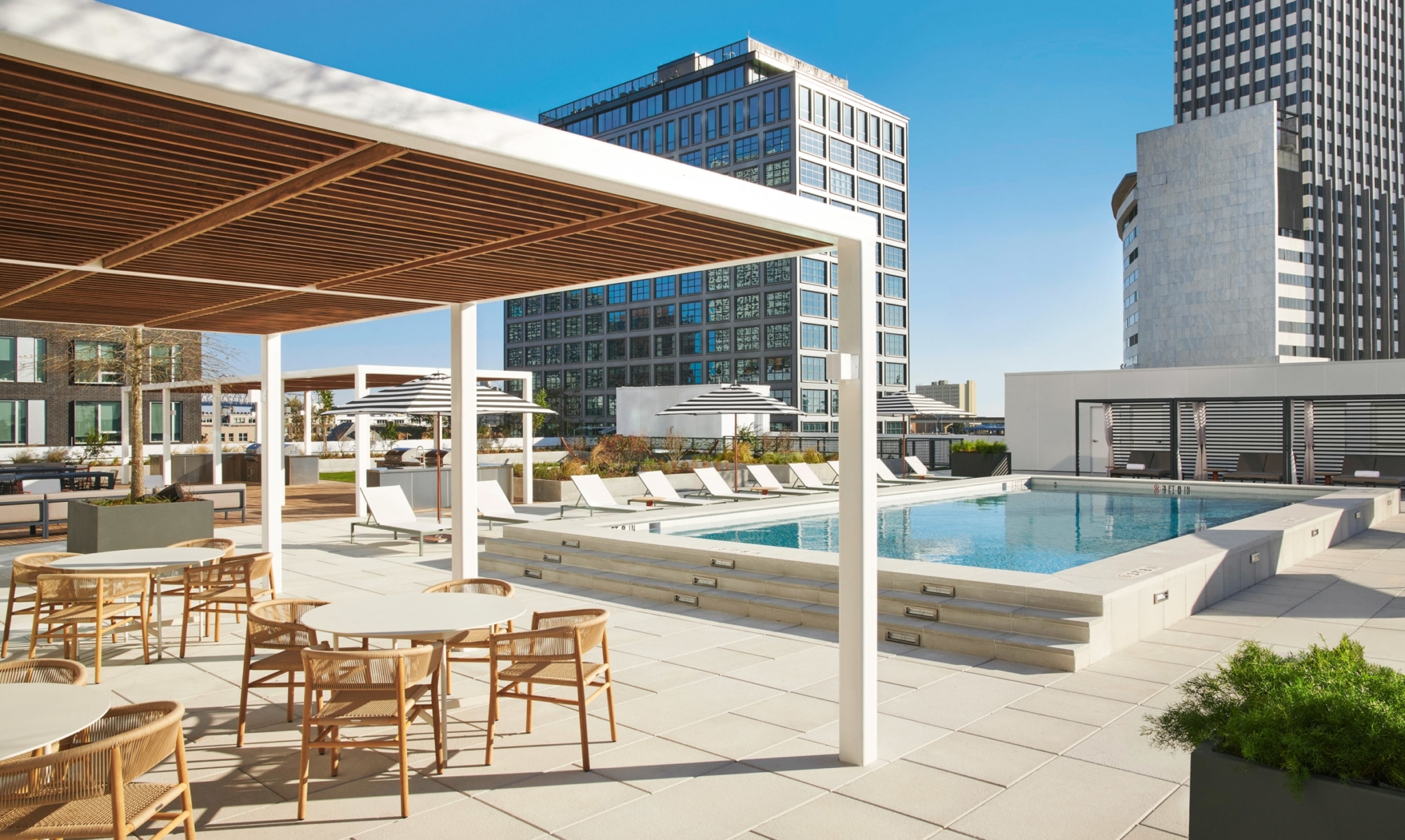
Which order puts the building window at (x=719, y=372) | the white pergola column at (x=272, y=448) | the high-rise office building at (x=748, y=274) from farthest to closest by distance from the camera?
the building window at (x=719, y=372)
the high-rise office building at (x=748, y=274)
the white pergola column at (x=272, y=448)

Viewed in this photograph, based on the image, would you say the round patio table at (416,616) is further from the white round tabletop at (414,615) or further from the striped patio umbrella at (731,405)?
the striped patio umbrella at (731,405)

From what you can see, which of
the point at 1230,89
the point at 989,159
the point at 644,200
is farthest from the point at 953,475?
the point at 1230,89

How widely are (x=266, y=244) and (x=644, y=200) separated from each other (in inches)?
98.3

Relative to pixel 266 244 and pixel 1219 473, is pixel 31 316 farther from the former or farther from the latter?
pixel 1219 473

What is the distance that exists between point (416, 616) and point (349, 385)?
16471 millimetres

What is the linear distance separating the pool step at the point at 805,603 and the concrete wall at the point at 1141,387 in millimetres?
17664

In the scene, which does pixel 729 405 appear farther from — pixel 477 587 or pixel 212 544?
pixel 477 587

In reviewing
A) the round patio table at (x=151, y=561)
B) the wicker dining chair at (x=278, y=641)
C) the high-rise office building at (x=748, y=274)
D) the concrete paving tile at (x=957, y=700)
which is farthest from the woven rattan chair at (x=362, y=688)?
the high-rise office building at (x=748, y=274)

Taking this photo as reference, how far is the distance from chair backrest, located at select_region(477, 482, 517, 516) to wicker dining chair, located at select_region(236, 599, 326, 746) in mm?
7100

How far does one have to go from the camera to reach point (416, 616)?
4.62 m

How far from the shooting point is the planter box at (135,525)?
31.6 feet

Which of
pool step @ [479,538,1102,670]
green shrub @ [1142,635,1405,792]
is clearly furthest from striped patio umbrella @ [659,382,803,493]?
green shrub @ [1142,635,1405,792]

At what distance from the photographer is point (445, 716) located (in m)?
4.81

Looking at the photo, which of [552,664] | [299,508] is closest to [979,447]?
[299,508]
